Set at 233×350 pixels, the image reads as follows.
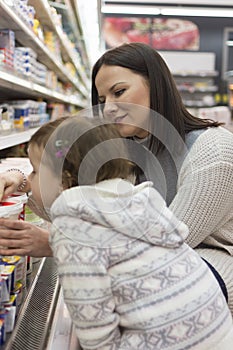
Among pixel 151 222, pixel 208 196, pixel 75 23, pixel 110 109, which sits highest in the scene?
pixel 75 23

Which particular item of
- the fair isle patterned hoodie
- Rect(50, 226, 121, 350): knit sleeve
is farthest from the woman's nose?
Rect(50, 226, 121, 350): knit sleeve

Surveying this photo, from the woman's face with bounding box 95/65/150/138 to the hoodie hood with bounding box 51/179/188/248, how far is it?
65 cm

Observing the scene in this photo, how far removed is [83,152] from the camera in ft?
3.55

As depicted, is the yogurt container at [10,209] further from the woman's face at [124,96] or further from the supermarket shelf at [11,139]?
the supermarket shelf at [11,139]

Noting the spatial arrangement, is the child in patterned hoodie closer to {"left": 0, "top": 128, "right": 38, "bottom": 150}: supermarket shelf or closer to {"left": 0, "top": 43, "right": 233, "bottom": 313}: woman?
{"left": 0, "top": 43, "right": 233, "bottom": 313}: woman

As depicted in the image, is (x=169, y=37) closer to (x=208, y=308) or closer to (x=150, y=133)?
(x=150, y=133)

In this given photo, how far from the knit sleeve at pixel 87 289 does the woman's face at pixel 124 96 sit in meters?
0.79

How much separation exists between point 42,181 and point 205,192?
59cm

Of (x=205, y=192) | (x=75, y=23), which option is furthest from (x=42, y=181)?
(x=75, y=23)

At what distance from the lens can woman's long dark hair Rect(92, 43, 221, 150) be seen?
1.73 meters

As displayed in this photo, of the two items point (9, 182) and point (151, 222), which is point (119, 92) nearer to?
point (9, 182)

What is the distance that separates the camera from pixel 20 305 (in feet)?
4.23

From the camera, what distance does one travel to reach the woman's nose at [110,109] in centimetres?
172

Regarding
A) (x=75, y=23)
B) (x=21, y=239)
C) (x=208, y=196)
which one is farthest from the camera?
(x=75, y=23)
